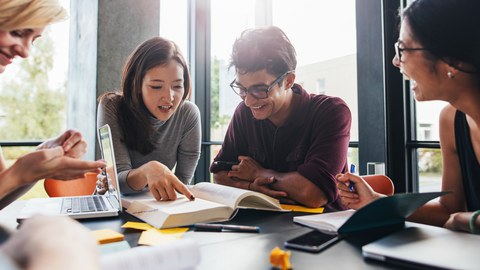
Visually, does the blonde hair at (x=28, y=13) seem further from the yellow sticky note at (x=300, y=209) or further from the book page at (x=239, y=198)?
the yellow sticky note at (x=300, y=209)

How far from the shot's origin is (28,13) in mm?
1072

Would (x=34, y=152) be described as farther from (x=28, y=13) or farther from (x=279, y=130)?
(x=279, y=130)

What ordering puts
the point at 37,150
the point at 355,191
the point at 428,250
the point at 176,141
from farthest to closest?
the point at 176,141
the point at 355,191
the point at 37,150
the point at 428,250

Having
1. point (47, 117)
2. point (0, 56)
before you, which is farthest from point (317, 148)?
point (47, 117)

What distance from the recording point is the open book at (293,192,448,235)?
2.86 feet

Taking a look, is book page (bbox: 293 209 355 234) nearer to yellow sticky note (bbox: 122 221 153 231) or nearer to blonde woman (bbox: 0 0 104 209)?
yellow sticky note (bbox: 122 221 153 231)

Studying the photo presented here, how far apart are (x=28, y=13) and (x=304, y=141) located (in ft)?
4.16

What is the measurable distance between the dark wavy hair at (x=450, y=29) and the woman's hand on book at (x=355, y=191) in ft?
1.73

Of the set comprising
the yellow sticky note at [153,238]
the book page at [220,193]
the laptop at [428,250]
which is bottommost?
the yellow sticky note at [153,238]

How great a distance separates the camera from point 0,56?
1.14 m

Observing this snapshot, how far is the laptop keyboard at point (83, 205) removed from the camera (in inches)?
48.3

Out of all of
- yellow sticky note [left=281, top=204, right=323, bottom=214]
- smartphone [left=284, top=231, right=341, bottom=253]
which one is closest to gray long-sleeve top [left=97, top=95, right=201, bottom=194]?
yellow sticky note [left=281, top=204, right=323, bottom=214]

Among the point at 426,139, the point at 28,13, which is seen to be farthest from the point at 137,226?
the point at 426,139

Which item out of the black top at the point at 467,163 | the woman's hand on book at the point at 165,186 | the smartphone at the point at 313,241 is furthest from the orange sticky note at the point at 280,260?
the black top at the point at 467,163
